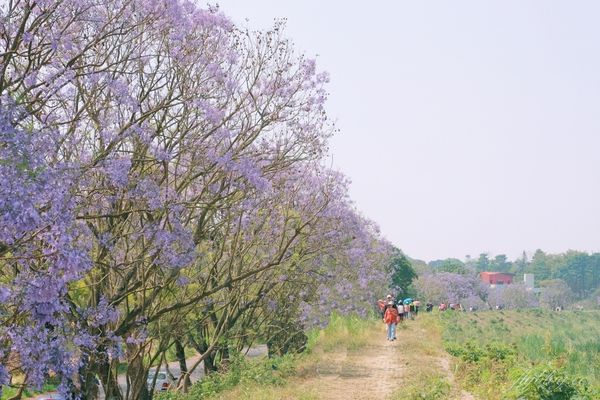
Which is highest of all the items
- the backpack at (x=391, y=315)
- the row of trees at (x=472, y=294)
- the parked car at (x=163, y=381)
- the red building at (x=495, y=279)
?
the red building at (x=495, y=279)

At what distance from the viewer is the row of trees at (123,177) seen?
20.8 ft

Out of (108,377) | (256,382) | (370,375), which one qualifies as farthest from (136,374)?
(370,375)

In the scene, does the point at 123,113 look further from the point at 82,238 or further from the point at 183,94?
the point at 82,238

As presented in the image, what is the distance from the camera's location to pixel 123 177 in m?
8.90

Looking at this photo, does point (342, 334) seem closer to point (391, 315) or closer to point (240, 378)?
point (391, 315)

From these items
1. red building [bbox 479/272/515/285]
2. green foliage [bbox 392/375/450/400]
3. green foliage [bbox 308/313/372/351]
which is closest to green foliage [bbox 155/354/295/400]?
green foliage [bbox 392/375/450/400]

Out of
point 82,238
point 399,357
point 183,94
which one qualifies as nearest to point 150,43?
point 183,94

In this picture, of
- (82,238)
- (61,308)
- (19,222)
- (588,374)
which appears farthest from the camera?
(588,374)

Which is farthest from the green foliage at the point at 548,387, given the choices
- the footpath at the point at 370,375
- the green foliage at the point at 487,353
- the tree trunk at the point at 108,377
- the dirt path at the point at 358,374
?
the tree trunk at the point at 108,377

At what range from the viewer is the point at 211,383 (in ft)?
57.7

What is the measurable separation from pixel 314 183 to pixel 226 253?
2491 mm

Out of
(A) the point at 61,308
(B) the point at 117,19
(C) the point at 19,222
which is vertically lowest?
(A) the point at 61,308

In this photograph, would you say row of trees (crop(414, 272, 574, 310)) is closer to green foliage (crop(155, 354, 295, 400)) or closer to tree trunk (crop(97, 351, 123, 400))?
green foliage (crop(155, 354, 295, 400))

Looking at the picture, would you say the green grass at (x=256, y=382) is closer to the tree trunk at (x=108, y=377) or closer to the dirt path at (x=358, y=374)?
the dirt path at (x=358, y=374)
